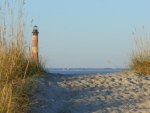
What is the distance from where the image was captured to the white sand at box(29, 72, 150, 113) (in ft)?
25.9

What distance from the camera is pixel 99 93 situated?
29.2ft

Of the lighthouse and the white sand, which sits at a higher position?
the lighthouse

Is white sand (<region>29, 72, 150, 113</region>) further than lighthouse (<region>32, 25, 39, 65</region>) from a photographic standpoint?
No

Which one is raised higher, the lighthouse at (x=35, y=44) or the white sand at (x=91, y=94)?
the lighthouse at (x=35, y=44)

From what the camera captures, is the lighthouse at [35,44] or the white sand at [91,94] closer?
the white sand at [91,94]

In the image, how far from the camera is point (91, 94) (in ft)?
28.7

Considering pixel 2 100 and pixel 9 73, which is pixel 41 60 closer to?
pixel 9 73

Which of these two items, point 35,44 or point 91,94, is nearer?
point 91,94

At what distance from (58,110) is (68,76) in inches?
102

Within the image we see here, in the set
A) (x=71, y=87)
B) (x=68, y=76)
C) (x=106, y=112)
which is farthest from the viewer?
(x=68, y=76)

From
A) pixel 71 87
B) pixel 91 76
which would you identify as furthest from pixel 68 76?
pixel 71 87

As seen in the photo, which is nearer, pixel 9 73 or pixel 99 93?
pixel 9 73

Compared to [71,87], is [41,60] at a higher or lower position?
higher

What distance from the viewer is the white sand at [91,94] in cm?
789
